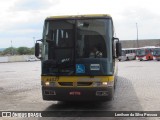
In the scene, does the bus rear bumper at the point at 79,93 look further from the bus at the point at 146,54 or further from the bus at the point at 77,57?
the bus at the point at 146,54

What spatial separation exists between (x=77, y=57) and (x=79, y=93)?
3.81ft

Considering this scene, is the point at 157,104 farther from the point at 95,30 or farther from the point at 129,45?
the point at 129,45

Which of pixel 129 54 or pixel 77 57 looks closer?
pixel 77 57

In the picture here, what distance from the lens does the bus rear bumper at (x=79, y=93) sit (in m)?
11.1

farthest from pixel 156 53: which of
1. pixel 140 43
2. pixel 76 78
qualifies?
pixel 76 78

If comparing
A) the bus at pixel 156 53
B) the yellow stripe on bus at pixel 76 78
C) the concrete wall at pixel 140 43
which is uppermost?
the yellow stripe on bus at pixel 76 78

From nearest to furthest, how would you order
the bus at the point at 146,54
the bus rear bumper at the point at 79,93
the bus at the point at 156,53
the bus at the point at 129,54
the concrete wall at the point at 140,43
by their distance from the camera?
the bus rear bumper at the point at 79,93
the bus at the point at 156,53
the bus at the point at 146,54
the bus at the point at 129,54
the concrete wall at the point at 140,43

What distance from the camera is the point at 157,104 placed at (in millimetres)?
12461

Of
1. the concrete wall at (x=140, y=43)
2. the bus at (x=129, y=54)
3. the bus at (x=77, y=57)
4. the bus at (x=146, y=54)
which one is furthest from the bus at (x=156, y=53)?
the bus at (x=77, y=57)

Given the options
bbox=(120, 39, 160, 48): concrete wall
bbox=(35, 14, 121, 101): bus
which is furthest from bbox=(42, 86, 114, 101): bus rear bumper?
bbox=(120, 39, 160, 48): concrete wall

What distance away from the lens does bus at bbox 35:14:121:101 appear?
1119 cm

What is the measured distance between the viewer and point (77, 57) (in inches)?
451

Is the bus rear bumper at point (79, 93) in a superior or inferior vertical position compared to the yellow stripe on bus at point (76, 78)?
inferior

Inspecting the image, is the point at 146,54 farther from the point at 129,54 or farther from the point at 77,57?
the point at 77,57
